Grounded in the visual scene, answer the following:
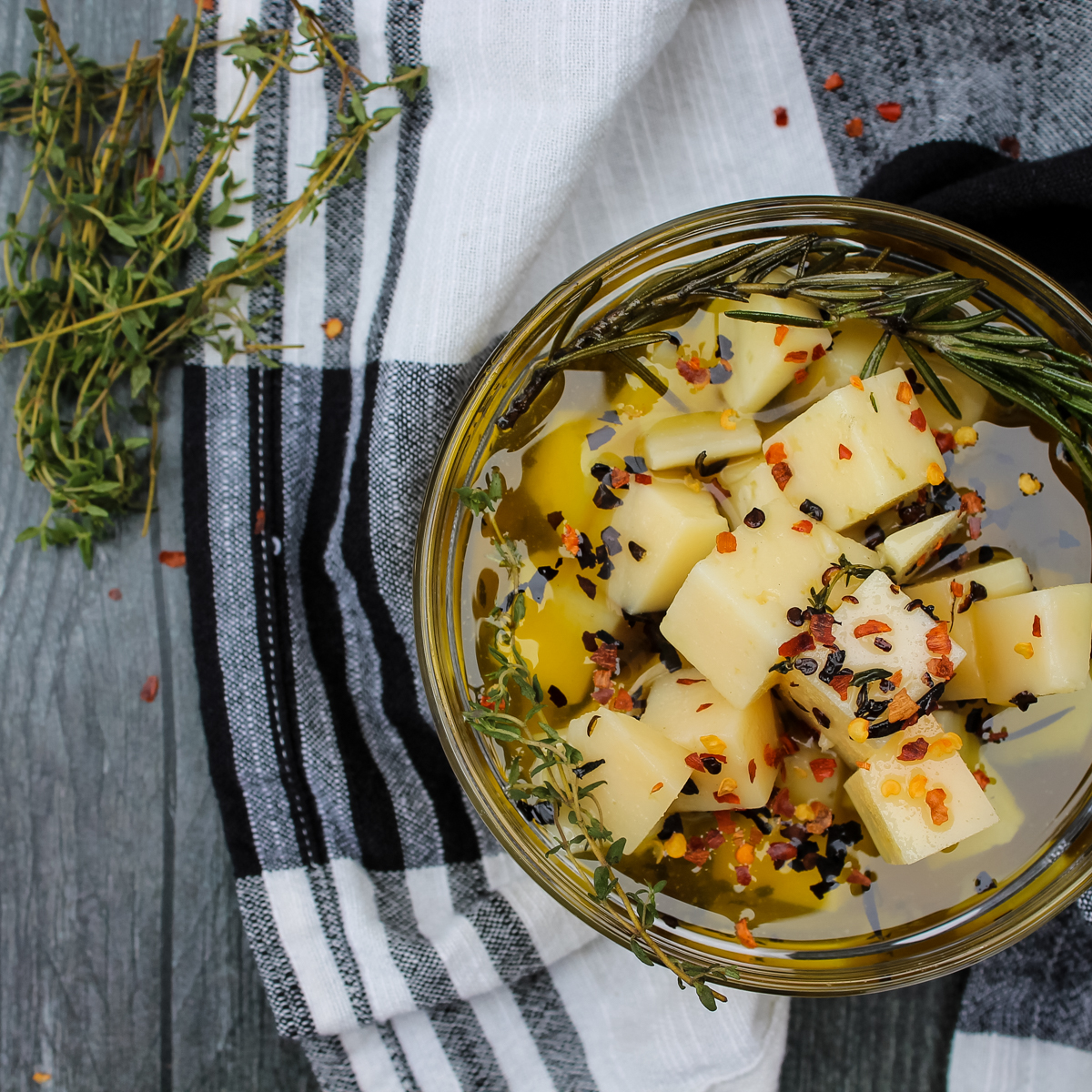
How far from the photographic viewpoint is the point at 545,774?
Result: 1038 mm

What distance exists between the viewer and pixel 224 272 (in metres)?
1.35

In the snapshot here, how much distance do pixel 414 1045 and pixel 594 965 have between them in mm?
300

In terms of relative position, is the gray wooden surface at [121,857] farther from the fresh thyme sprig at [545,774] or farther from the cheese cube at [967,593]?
the cheese cube at [967,593]

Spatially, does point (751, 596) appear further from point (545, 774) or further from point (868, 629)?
point (545, 774)

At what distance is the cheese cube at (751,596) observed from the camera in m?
0.93

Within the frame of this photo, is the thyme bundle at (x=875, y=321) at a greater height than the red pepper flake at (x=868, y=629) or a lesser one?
greater

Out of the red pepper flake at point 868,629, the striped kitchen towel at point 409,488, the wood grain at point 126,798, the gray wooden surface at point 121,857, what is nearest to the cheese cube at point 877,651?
the red pepper flake at point 868,629

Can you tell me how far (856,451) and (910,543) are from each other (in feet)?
0.35

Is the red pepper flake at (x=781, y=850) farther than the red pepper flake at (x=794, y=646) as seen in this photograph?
Yes

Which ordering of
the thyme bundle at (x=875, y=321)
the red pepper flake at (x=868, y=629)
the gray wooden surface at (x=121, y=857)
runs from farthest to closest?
1. the gray wooden surface at (x=121, y=857)
2. the thyme bundle at (x=875, y=321)
3. the red pepper flake at (x=868, y=629)

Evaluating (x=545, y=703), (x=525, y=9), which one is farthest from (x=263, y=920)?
(x=525, y=9)

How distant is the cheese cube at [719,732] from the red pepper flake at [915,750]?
0.14 metres

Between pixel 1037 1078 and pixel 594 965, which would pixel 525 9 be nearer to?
pixel 594 965

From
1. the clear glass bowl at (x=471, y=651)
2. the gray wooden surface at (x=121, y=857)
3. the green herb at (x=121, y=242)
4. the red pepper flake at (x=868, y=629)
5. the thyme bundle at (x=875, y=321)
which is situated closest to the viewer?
the red pepper flake at (x=868, y=629)
